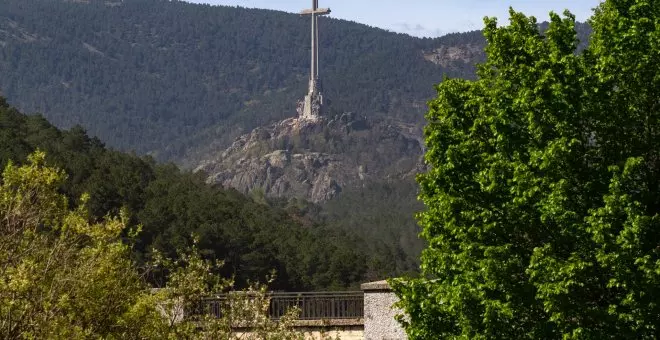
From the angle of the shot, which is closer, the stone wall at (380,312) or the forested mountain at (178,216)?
the stone wall at (380,312)

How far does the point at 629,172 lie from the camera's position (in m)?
18.9

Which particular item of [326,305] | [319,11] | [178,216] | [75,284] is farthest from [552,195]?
[319,11]

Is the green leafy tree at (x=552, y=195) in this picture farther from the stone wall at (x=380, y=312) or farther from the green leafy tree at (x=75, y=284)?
the green leafy tree at (x=75, y=284)

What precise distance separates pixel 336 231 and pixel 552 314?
139220 mm

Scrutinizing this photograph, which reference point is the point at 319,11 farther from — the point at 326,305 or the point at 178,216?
the point at 326,305

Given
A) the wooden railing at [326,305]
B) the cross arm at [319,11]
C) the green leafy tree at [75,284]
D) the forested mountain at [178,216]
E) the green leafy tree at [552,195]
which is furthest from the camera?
the cross arm at [319,11]

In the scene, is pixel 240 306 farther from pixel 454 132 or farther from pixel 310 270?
pixel 310 270

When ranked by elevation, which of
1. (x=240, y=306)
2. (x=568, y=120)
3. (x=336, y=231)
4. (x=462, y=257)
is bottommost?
(x=240, y=306)

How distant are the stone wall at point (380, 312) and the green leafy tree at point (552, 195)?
74cm

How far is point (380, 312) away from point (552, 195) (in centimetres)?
438

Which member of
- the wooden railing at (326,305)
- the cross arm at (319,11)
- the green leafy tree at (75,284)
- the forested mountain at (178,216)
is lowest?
the green leafy tree at (75,284)

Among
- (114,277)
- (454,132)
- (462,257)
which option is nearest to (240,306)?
(114,277)

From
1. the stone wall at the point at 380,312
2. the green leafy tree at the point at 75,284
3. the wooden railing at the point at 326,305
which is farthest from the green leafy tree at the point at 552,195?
the green leafy tree at the point at 75,284

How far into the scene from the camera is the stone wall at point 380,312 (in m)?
21.8
